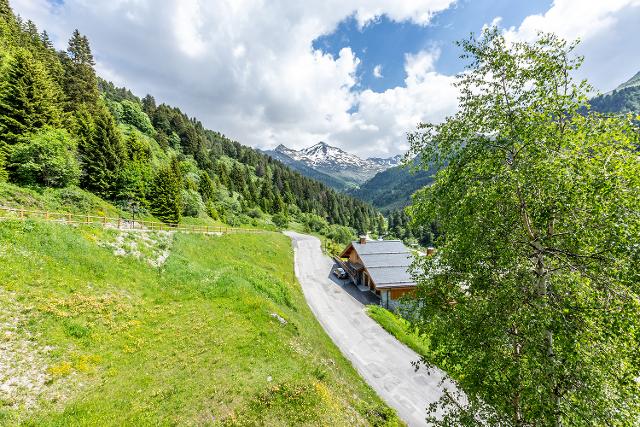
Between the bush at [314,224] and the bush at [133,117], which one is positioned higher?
the bush at [133,117]

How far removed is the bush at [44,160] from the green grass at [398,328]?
4106cm

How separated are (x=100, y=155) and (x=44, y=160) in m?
10.3

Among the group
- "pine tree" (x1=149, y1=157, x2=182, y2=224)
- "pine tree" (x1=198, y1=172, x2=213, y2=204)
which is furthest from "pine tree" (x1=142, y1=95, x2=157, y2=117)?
"pine tree" (x1=149, y1=157, x2=182, y2=224)

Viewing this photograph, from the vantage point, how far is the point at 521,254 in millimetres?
7020

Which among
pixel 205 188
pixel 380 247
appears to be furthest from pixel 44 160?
pixel 205 188

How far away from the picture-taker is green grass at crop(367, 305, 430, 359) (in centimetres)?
2589

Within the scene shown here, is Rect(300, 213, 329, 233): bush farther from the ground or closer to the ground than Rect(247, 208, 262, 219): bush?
closer to the ground

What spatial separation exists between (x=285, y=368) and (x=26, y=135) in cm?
4122

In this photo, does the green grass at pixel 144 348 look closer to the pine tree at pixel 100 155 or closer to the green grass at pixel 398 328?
the green grass at pixel 398 328

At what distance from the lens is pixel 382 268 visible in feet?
128

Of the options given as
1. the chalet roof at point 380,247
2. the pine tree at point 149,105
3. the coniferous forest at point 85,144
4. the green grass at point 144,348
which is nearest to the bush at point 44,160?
the coniferous forest at point 85,144

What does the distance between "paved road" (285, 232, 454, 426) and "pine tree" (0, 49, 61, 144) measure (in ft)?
133

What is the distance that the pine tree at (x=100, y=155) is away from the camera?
40812 millimetres

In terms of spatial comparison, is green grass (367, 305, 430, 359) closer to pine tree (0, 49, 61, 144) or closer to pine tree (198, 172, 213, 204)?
pine tree (0, 49, 61, 144)
